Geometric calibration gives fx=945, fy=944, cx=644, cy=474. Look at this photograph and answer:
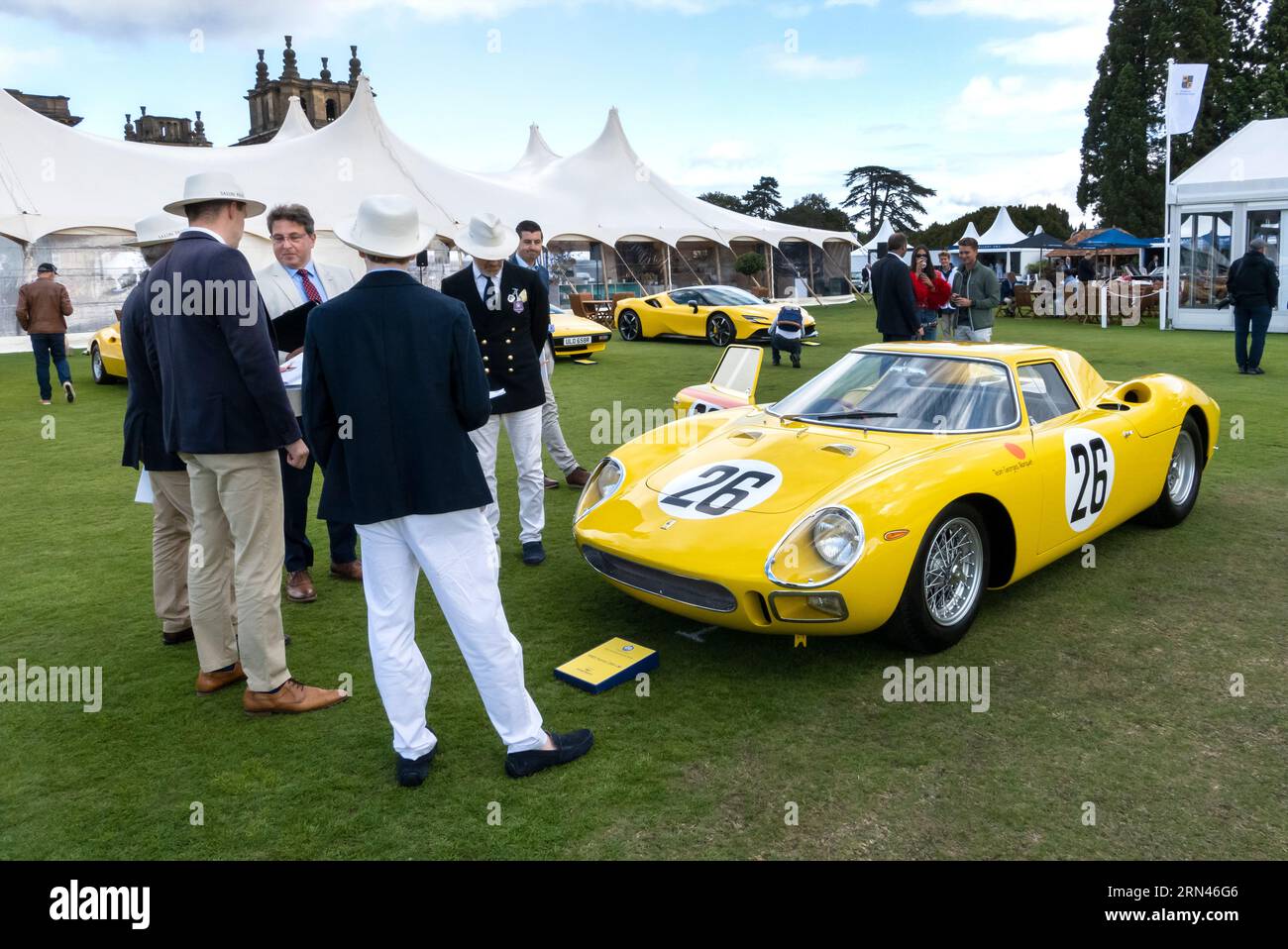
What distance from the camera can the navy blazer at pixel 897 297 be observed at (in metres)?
Answer: 8.44

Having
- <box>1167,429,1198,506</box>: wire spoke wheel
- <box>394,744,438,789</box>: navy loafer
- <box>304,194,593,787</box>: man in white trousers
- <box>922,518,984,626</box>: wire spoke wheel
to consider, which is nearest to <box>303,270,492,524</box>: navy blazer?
<box>304,194,593,787</box>: man in white trousers

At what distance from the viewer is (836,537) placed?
362cm

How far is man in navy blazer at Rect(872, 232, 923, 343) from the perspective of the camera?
844cm

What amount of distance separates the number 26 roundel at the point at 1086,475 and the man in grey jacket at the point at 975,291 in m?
4.56

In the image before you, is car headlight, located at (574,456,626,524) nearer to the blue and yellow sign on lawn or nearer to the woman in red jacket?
the blue and yellow sign on lawn

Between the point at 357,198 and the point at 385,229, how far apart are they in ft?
67.7

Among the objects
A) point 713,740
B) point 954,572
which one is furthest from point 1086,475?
point 713,740

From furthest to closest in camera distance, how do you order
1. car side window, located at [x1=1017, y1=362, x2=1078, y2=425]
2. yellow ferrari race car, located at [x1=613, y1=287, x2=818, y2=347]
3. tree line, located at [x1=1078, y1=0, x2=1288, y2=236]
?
tree line, located at [x1=1078, y1=0, x2=1288, y2=236] → yellow ferrari race car, located at [x1=613, y1=287, x2=818, y2=347] → car side window, located at [x1=1017, y1=362, x2=1078, y2=425]

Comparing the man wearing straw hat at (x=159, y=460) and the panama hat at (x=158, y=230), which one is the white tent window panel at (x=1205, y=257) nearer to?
the panama hat at (x=158, y=230)

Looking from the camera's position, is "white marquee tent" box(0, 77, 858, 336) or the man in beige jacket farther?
"white marquee tent" box(0, 77, 858, 336)

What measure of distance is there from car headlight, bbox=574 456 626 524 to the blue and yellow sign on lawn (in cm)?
73

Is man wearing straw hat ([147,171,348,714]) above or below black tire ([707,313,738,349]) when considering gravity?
below

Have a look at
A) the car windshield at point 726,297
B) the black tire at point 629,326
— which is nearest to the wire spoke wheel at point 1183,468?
the car windshield at point 726,297
